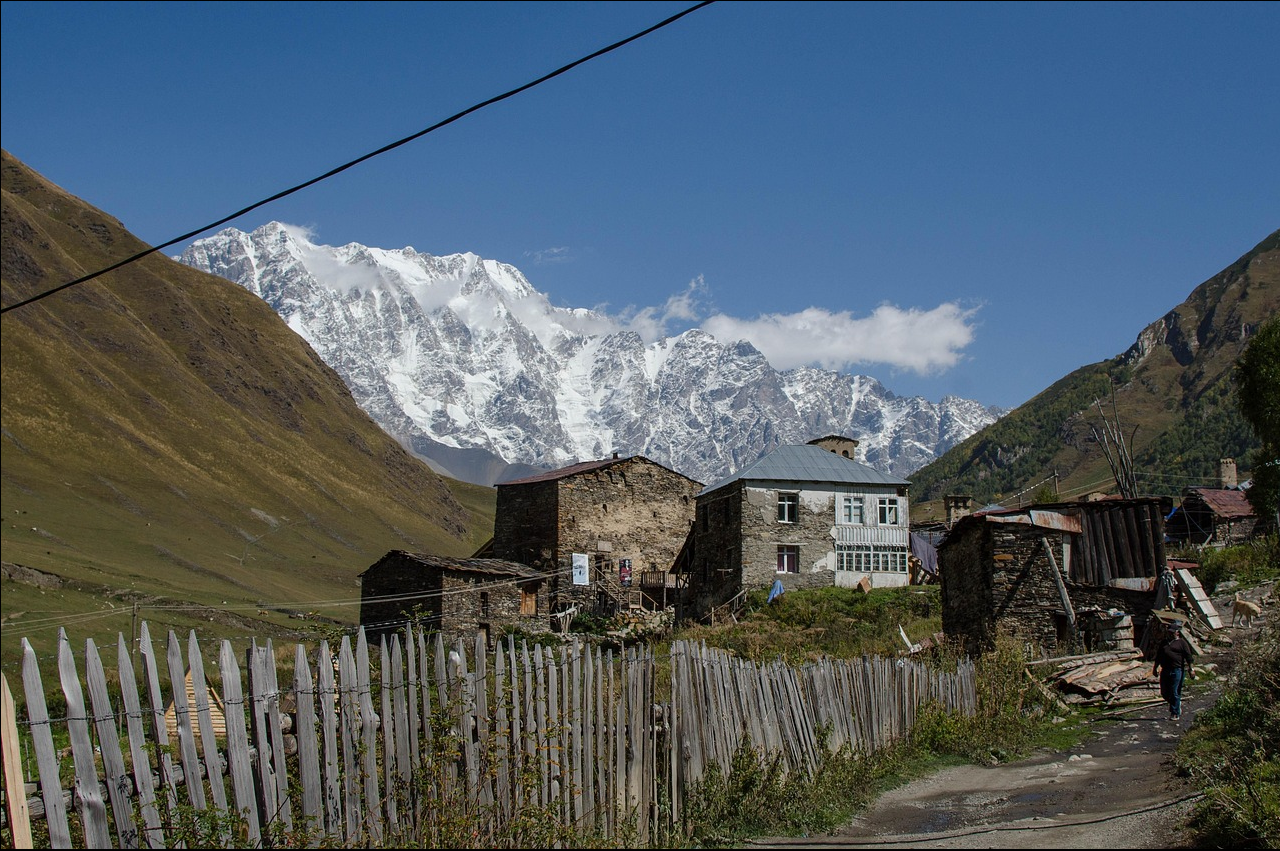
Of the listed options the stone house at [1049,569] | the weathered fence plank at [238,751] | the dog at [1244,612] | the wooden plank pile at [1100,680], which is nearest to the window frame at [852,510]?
the stone house at [1049,569]

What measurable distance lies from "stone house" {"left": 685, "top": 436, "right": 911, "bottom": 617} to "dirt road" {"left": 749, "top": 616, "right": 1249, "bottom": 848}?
28414mm

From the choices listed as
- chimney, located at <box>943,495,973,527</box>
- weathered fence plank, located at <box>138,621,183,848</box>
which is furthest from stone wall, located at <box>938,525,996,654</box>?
chimney, located at <box>943,495,973,527</box>

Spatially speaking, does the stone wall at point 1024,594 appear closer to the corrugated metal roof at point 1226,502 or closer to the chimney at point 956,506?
the corrugated metal roof at point 1226,502

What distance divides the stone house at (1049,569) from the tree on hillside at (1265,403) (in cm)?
1427

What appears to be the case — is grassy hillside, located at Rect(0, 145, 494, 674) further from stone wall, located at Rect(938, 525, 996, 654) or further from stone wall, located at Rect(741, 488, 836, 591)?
stone wall, located at Rect(938, 525, 996, 654)

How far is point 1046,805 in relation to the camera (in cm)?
1104

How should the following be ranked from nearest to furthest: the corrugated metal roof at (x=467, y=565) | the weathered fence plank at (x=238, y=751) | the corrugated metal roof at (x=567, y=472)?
the weathered fence plank at (x=238, y=751), the corrugated metal roof at (x=467, y=565), the corrugated metal roof at (x=567, y=472)

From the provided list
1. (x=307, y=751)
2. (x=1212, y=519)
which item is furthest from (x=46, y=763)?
(x=1212, y=519)

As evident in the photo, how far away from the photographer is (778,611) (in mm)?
38125

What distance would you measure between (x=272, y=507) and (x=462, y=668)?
128 meters

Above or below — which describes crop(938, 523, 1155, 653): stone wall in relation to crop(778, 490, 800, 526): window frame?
below

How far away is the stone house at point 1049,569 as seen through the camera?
23.1m

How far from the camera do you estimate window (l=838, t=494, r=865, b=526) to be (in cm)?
4531

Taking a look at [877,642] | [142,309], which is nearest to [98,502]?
[142,309]
